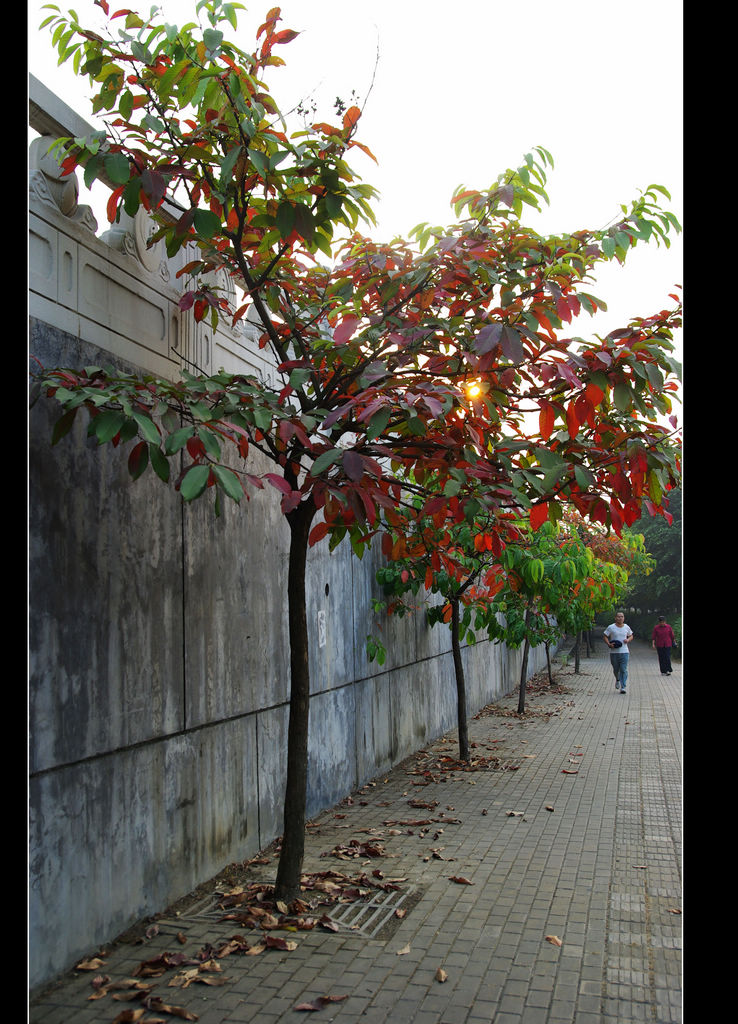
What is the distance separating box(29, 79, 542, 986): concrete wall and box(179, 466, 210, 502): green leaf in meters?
1.11

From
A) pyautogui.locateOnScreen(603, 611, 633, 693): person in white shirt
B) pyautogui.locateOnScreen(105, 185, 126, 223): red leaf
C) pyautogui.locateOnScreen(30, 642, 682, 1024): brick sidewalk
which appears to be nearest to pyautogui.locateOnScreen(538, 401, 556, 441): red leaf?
pyautogui.locateOnScreen(105, 185, 126, 223): red leaf

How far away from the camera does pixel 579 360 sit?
4.02m

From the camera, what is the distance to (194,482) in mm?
3236

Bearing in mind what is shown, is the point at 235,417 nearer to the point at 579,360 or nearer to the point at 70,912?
the point at 579,360

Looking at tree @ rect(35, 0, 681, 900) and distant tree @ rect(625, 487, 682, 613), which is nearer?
tree @ rect(35, 0, 681, 900)

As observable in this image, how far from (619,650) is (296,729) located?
14848 millimetres

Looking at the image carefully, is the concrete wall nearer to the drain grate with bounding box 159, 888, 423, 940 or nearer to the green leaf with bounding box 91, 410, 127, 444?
the drain grate with bounding box 159, 888, 423, 940

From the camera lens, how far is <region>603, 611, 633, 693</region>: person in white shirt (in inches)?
730

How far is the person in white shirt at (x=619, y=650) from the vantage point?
1853 centimetres

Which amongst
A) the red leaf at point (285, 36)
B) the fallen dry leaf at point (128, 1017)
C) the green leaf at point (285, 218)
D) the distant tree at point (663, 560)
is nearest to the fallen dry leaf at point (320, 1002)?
the fallen dry leaf at point (128, 1017)

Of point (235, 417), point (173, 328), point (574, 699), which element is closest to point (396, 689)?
point (173, 328)

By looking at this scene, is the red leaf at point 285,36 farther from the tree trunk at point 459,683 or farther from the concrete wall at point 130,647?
the tree trunk at point 459,683

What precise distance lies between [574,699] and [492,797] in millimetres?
9934

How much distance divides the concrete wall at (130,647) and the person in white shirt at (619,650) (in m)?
12.6
